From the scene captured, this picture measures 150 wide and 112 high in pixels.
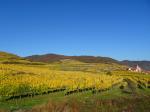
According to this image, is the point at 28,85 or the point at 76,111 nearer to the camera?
the point at 76,111

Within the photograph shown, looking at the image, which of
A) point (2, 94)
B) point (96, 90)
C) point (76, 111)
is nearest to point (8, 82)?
point (2, 94)

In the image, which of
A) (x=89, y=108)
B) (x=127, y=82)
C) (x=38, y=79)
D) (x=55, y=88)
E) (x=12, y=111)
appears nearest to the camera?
(x=12, y=111)

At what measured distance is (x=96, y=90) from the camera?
66625 millimetres

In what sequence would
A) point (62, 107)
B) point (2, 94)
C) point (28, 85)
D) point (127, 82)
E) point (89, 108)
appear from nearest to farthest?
point (62, 107)
point (89, 108)
point (2, 94)
point (28, 85)
point (127, 82)

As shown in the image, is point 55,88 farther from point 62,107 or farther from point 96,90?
point 62,107

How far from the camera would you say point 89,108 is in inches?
1442

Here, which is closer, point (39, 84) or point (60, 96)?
point (60, 96)

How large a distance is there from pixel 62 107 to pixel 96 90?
36.1 m

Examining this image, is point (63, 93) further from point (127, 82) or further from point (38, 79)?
point (127, 82)

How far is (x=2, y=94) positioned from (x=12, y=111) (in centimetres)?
1141

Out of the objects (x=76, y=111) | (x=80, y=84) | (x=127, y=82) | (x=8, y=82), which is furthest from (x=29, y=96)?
(x=127, y=82)

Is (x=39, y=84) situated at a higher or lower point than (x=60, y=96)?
higher

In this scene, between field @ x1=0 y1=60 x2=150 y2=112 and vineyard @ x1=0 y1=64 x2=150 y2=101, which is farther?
vineyard @ x1=0 y1=64 x2=150 y2=101

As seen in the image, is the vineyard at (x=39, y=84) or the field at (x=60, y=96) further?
the vineyard at (x=39, y=84)
